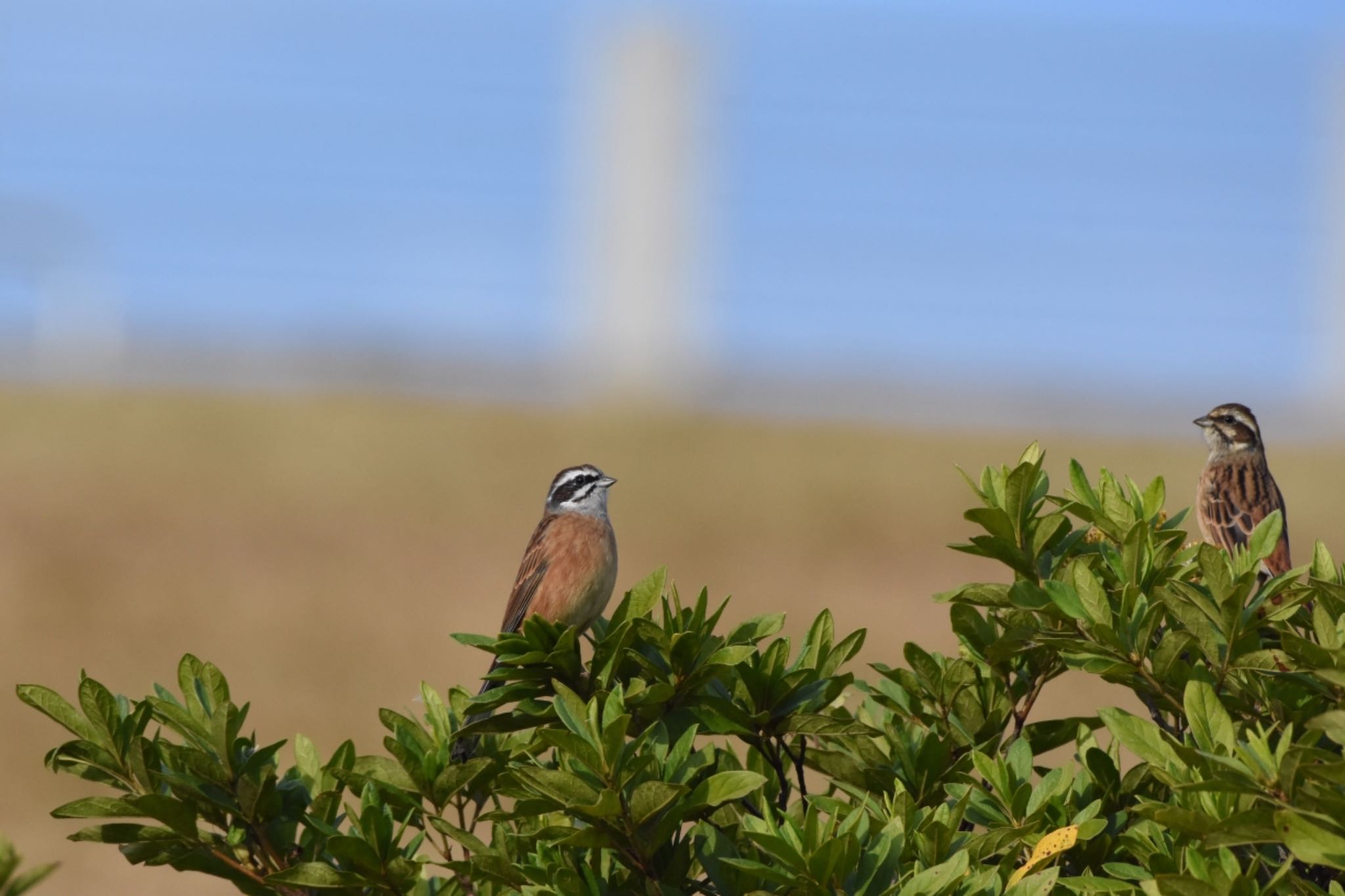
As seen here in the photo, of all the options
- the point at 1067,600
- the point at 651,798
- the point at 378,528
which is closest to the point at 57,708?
the point at 651,798

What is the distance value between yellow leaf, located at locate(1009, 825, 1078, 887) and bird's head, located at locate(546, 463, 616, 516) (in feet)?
8.31

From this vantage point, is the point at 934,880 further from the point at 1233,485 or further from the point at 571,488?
the point at 1233,485

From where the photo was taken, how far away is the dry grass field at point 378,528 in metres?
11.3

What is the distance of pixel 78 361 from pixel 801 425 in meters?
7.70

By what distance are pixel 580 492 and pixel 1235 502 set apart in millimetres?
2274

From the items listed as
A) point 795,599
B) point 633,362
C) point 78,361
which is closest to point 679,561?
point 795,599

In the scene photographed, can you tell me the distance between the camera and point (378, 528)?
13586 millimetres

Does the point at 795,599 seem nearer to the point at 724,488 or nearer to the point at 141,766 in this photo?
the point at 724,488

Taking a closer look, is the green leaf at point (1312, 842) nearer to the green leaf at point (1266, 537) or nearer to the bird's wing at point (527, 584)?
the green leaf at point (1266, 537)

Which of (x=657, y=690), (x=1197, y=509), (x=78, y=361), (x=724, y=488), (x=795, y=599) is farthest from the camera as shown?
(x=78, y=361)

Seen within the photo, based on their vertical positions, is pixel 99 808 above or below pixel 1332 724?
below

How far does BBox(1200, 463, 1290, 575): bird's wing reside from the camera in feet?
18.4

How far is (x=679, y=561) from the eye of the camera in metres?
13.3

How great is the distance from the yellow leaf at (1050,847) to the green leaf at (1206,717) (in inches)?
11.4
